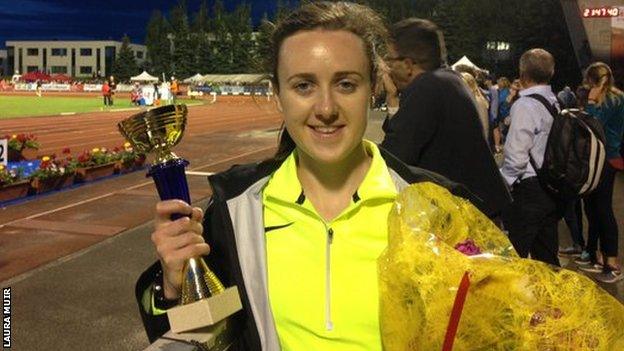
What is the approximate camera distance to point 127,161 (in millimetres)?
12305

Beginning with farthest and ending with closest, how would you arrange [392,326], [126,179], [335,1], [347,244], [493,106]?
1. [493,106]
2. [126,179]
3. [335,1]
4. [347,244]
5. [392,326]

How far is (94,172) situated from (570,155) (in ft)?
29.8

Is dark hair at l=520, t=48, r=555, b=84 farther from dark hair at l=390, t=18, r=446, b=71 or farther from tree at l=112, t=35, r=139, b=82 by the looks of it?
tree at l=112, t=35, r=139, b=82

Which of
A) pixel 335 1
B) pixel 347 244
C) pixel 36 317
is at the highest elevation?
pixel 335 1

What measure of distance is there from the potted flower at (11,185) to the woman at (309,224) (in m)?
8.47

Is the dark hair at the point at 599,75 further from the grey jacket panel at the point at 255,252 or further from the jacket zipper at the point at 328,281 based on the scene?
the jacket zipper at the point at 328,281

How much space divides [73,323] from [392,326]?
154 inches

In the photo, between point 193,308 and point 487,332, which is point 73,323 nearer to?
point 193,308

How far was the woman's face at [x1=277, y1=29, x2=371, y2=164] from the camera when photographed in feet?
4.75

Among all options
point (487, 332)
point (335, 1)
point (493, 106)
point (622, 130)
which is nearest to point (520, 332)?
point (487, 332)

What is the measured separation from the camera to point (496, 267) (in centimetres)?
109

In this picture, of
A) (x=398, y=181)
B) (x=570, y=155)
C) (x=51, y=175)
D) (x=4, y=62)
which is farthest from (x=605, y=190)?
(x=4, y=62)

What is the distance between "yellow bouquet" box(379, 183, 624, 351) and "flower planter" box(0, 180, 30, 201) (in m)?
9.02

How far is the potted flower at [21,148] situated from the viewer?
12.0 meters
